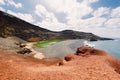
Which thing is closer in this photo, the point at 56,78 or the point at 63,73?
the point at 56,78

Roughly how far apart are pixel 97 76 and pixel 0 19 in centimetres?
14403

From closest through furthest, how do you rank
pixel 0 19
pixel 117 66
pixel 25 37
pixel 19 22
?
pixel 117 66, pixel 0 19, pixel 25 37, pixel 19 22

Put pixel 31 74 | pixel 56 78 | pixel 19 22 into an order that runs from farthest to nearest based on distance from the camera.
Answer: pixel 19 22 → pixel 31 74 → pixel 56 78

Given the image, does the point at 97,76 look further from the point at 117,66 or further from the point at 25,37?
the point at 25,37

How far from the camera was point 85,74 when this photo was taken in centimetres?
2239

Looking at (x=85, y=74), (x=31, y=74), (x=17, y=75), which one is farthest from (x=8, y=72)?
(x=85, y=74)

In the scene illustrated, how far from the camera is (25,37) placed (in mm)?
165250

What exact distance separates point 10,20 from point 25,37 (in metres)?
26.2

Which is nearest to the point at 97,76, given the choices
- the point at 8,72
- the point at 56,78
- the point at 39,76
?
the point at 56,78

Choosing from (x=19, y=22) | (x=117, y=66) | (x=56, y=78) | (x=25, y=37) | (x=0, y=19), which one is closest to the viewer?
(x=56, y=78)

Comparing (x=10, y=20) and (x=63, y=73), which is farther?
(x=10, y=20)

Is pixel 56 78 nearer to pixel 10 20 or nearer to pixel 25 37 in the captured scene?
pixel 25 37

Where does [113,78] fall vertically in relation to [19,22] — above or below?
below

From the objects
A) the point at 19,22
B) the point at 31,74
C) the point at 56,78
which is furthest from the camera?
the point at 19,22
